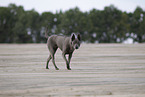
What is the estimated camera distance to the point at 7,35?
4188cm

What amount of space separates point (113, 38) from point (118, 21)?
13.2 ft

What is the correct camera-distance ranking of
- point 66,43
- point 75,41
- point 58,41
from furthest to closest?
1. point 58,41
2. point 66,43
3. point 75,41

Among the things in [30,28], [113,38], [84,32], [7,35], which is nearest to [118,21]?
[113,38]

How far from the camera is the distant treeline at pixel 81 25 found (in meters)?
39.6

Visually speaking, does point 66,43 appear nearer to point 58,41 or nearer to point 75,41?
point 58,41

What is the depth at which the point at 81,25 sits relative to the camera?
132ft

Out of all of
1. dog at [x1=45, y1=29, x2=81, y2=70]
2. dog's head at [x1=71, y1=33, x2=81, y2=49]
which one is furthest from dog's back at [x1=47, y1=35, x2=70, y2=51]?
dog's head at [x1=71, y1=33, x2=81, y2=49]

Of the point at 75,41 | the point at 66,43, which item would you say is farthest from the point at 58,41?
the point at 75,41

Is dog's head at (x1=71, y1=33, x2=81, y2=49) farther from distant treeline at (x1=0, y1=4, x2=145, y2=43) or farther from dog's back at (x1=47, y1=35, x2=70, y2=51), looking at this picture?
distant treeline at (x1=0, y1=4, x2=145, y2=43)

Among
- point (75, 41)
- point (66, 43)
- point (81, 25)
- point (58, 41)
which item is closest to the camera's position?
point (75, 41)

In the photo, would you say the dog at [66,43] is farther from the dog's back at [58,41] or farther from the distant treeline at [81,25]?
the distant treeline at [81,25]

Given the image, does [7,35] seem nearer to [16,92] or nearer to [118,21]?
[118,21]

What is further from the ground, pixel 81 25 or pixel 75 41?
pixel 81 25

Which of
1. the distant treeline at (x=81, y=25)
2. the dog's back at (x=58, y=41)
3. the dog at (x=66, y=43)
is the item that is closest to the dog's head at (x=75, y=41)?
the dog at (x=66, y=43)
